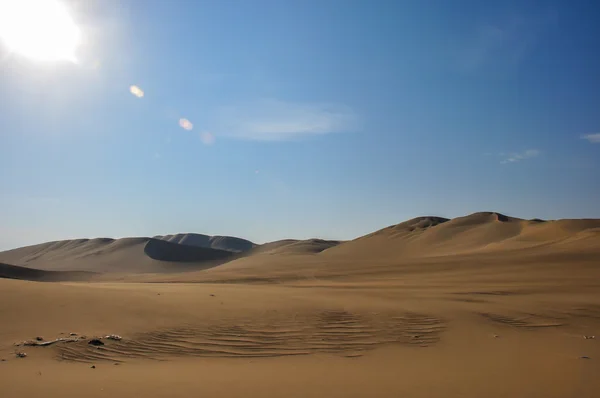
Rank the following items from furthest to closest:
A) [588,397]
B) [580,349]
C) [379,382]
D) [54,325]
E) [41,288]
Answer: [41,288]
[54,325]
[580,349]
[379,382]
[588,397]

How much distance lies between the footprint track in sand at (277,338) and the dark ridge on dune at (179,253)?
7201cm

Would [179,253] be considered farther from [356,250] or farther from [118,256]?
[356,250]

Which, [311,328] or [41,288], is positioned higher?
[41,288]

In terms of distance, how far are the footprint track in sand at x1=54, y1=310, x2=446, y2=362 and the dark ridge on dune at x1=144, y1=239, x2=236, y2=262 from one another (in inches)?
2835

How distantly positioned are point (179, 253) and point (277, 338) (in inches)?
3140

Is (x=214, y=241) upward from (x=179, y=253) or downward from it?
upward

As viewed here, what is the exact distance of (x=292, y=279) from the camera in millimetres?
28859

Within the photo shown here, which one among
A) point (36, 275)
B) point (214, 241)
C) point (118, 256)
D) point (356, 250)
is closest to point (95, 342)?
point (36, 275)

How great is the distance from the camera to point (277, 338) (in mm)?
8461

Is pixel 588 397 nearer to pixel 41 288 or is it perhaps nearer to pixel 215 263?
pixel 41 288

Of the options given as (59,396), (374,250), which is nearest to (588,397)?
(59,396)

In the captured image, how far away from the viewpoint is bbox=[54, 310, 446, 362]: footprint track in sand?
7324 millimetres

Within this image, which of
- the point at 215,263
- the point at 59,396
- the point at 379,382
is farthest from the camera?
the point at 215,263

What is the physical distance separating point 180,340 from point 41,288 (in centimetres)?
702
